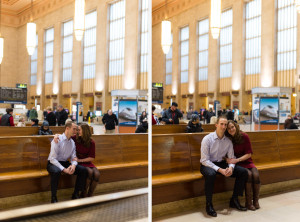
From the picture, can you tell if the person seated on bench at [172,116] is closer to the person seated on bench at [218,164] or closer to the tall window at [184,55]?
the person seated on bench at [218,164]

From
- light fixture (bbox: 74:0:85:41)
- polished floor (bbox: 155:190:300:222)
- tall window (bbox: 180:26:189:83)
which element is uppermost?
tall window (bbox: 180:26:189:83)

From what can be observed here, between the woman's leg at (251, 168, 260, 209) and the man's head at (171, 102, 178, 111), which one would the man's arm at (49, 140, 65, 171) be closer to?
the woman's leg at (251, 168, 260, 209)

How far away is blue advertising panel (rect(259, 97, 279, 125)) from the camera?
1210 centimetres

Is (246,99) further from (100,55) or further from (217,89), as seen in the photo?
(100,55)

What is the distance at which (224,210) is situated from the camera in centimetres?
341

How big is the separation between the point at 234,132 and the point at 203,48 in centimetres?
2287

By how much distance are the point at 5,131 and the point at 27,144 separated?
2506mm

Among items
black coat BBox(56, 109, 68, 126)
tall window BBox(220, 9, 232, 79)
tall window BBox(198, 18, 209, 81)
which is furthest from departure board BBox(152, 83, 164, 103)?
tall window BBox(198, 18, 209, 81)

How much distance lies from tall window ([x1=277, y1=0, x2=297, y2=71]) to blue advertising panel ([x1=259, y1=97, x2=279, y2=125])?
974 cm

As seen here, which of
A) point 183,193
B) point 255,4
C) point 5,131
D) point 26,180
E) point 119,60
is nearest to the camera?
point 26,180

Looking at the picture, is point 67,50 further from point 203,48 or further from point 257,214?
point 257,214

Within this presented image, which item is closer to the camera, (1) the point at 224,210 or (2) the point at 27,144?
(2) the point at 27,144

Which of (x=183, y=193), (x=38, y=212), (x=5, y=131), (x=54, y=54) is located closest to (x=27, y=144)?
(x=38, y=212)

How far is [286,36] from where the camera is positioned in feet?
67.5
